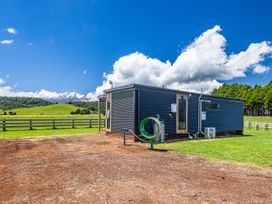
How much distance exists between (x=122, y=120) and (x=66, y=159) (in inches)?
225

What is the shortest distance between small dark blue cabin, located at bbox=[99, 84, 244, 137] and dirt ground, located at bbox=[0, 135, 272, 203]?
4.62 metres

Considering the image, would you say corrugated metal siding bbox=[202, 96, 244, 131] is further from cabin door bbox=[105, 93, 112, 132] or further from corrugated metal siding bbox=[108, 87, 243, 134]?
cabin door bbox=[105, 93, 112, 132]

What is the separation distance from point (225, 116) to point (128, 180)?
1400 cm

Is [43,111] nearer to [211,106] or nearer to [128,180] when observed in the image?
[211,106]

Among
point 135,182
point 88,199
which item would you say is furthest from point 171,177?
point 88,199

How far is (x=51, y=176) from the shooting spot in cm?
505

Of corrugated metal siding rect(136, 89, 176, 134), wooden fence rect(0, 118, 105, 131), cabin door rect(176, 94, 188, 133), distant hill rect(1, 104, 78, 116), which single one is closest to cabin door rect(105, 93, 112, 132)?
corrugated metal siding rect(136, 89, 176, 134)

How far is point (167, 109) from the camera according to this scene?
12773 mm

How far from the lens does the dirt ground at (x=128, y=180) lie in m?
3.88

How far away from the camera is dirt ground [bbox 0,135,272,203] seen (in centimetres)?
388

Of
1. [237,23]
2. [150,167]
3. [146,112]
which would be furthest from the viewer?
[237,23]

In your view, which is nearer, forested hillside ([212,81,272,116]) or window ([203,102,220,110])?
window ([203,102,220,110])

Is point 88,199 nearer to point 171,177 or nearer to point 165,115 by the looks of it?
point 171,177

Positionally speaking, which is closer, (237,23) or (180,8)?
(180,8)
